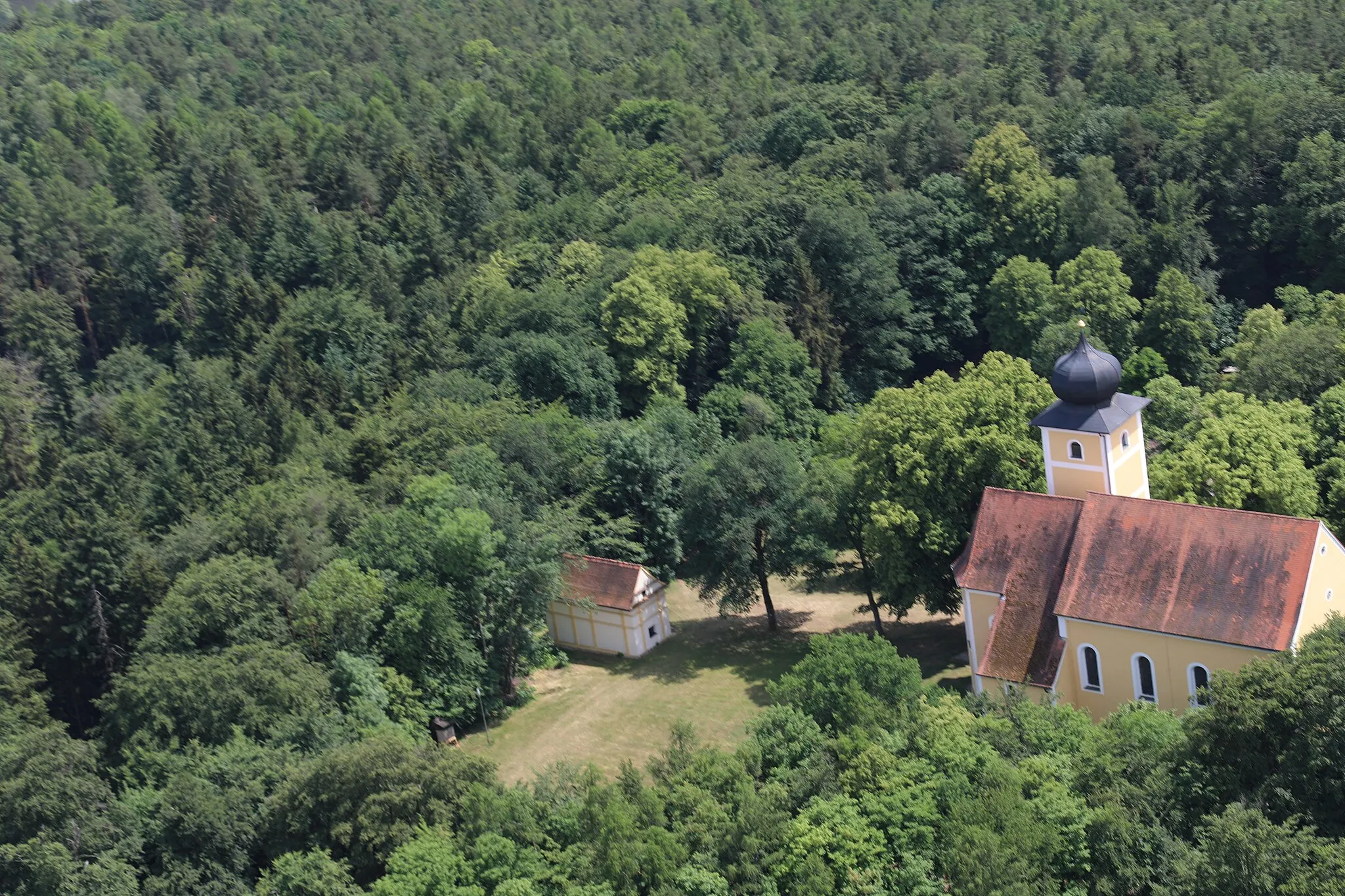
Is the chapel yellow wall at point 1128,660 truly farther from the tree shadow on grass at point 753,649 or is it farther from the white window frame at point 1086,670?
the tree shadow on grass at point 753,649

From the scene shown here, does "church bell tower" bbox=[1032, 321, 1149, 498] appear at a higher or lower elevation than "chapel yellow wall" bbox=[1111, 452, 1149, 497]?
higher

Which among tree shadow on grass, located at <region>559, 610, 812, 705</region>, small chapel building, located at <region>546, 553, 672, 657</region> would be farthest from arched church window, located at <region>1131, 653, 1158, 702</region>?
small chapel building, located at <region>546, 553, 672, 657</region>

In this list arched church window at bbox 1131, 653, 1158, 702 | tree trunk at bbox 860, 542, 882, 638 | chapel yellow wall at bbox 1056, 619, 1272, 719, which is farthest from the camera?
tree trunk at bbox 860, 542, 882, 638

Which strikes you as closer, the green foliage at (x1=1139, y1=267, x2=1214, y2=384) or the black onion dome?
the black onion dome

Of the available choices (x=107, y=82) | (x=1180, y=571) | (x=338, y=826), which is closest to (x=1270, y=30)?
(x=1180, y=571)

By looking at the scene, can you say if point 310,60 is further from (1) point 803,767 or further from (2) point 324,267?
(1) point 803,767

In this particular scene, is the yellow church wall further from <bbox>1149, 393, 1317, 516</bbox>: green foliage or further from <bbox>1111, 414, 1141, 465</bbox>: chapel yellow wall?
<bbox>1149, 393, 1317, 516</bbox>: green foliage

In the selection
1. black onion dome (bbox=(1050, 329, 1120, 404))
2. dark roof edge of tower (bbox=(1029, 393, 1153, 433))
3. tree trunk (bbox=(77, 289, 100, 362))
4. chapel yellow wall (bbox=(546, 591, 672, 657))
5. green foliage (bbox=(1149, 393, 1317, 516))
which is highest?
tree trunk (bbox=(77, 289, 100, 362))
